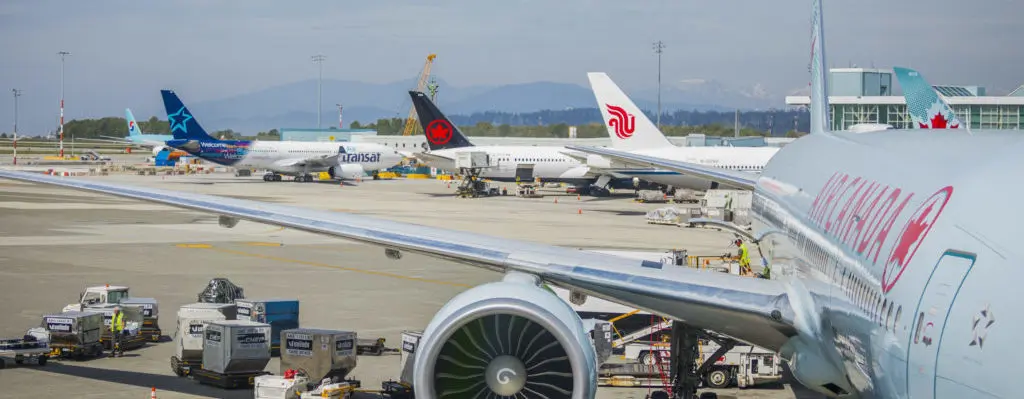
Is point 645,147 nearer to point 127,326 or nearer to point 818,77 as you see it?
point 818,77

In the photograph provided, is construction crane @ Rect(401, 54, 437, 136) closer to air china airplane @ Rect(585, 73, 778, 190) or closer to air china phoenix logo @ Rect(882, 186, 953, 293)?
air china airplane @ Rect(585, 73, 778, 190)

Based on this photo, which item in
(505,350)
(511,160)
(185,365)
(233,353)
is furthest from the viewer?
(511,160)

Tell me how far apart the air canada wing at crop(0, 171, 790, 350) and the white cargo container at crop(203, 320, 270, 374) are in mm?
4892

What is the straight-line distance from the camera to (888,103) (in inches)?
3157

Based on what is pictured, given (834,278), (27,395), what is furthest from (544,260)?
(27,395)

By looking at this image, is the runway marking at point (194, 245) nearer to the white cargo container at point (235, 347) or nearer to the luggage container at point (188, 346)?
the luggage container at point (188, 346)

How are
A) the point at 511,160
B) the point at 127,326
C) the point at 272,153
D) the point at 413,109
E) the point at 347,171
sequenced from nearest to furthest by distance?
the point at 127,326 < the point at 511,160 < the point at 272,153 < the point at 347,171 < the point at 413,109

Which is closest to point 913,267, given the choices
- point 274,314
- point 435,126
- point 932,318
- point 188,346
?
point 932,318

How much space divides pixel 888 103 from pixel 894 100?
1.53 ft

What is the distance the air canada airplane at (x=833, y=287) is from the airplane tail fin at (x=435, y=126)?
6357 centimetres

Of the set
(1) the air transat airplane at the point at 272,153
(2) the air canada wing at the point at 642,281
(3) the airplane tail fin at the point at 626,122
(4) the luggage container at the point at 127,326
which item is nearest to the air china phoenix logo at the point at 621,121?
(3) the airplane tail fin at the point at 626,122

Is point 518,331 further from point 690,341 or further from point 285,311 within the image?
point 285,311

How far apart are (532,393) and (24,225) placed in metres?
43.9

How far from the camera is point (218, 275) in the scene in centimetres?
3253
